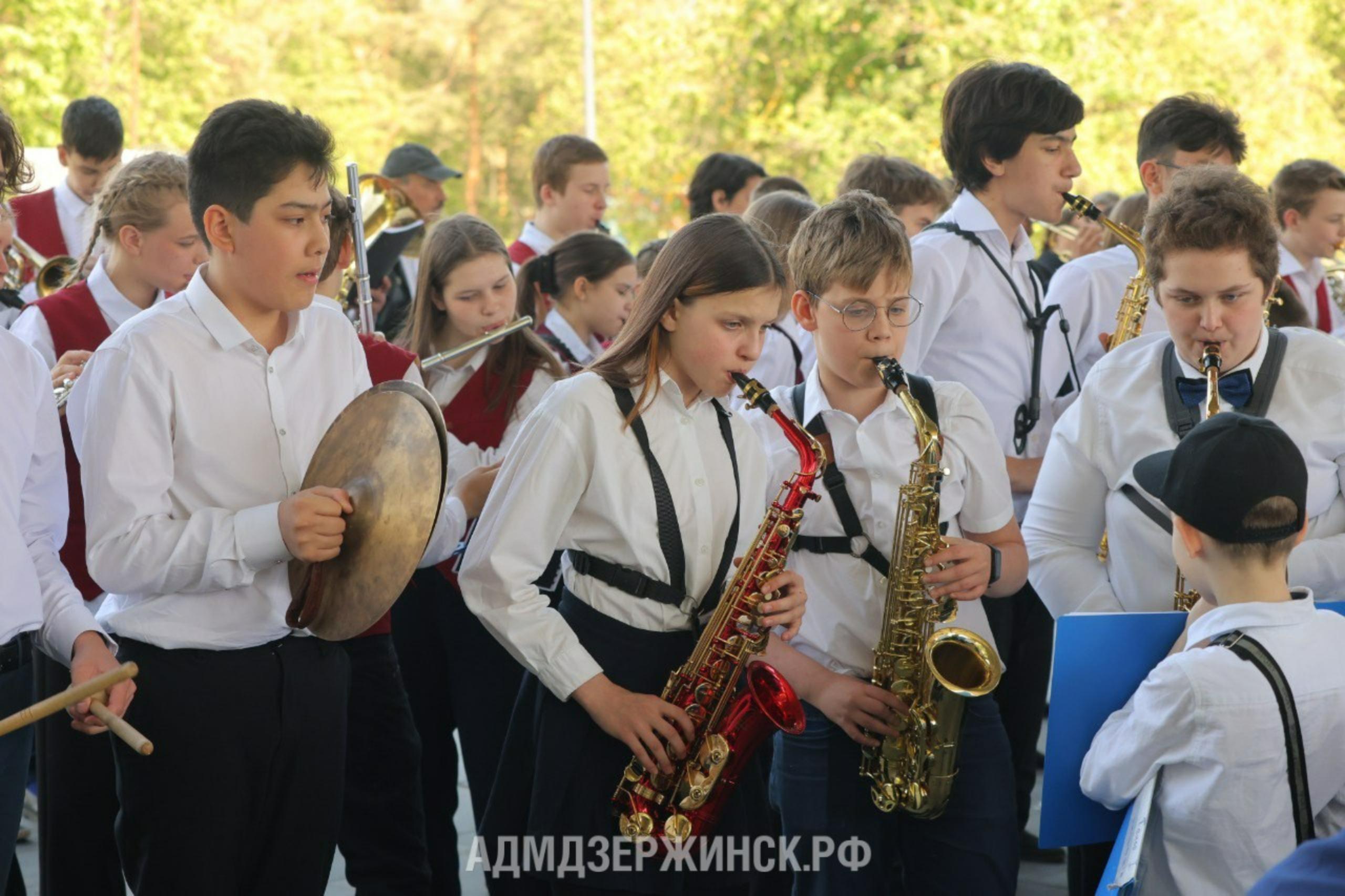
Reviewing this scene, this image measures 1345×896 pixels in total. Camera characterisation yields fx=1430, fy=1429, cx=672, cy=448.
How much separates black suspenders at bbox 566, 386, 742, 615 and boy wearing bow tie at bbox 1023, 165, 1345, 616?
805 mm

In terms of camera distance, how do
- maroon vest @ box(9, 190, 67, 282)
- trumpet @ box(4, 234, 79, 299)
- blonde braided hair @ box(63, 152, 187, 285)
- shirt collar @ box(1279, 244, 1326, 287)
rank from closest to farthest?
blonde braided hair @ box(63, 152, 187, 285) < trumpet @ box(4, 234, 79, 299) < shirt collar @ box(1279, 244, 1326, 287) < maroon vest @ box(9, 190, 67, 282)

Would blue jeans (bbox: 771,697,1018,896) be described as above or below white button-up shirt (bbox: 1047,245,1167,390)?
below

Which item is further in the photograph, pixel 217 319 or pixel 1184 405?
pixel 1184 405

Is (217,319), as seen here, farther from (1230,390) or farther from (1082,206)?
(1082,206)

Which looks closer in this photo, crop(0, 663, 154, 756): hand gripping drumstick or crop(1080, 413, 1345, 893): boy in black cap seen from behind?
crop(0, 663, 154, 756): hand gripping drumstick

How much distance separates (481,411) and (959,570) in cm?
181

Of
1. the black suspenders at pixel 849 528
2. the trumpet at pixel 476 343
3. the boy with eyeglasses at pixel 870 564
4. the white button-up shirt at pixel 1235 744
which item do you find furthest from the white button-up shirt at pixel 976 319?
the white button-up shirt at pixel 1235 744

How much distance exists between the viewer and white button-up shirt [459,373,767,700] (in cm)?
295

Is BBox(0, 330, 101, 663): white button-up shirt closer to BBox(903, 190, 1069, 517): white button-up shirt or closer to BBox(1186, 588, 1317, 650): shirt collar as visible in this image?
BBox(1186, 588, 1317, 650): shirt collar

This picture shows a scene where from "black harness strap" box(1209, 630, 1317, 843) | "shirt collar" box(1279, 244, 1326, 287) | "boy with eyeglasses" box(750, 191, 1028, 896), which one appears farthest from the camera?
"shirt collar" box(1279, 244, 1326, 287)

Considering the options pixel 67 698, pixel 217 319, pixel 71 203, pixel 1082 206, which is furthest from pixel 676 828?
pixel 71 203

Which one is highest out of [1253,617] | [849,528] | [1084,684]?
[1253,617]

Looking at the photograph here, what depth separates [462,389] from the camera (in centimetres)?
450

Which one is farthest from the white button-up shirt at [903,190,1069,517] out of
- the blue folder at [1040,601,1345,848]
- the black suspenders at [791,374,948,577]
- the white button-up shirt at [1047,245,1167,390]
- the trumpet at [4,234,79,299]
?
the trumpet at [4,234,79,299]
